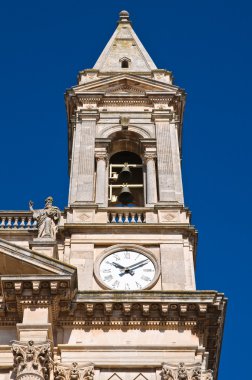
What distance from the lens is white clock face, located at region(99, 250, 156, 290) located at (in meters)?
27.0

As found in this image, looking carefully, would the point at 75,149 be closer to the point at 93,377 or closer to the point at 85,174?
the point at 85,174

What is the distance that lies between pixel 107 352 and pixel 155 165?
8.87 metres

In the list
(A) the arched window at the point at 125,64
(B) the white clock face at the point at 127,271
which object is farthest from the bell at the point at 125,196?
(A) the arched window at the point at 125,64

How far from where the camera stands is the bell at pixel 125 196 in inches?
1233

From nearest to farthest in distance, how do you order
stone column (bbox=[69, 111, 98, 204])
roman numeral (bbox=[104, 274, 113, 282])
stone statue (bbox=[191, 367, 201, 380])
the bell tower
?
stone statue (bbox=[191, 367, 201, 380])
the bell tower
roman numeral (bbox=[104, 274, 113, 282])
stone column (bbox=[69, 111, 98, 204])

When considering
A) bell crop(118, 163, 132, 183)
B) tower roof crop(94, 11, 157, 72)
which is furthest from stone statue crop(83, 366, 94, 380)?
tower roof crop(94, 11, 157, 72)

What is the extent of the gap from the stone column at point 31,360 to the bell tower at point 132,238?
3.35 ft

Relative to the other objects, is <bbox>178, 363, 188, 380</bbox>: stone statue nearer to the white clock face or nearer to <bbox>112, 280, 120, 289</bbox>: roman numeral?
the white clock face

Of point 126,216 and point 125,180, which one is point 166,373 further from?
point 125,180

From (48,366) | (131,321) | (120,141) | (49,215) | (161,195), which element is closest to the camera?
(48,366)

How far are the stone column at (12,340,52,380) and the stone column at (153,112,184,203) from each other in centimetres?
792

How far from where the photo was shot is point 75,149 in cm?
3203

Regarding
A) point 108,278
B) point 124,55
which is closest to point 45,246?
point 108,278

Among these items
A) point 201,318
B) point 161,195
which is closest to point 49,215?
point 161,195
